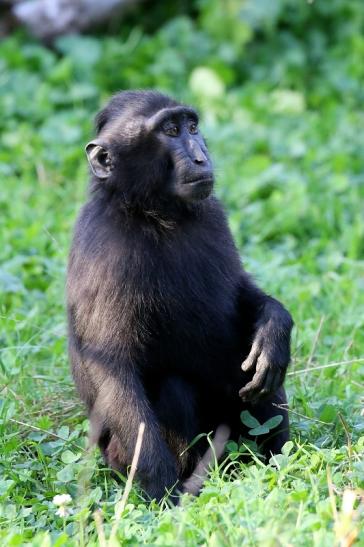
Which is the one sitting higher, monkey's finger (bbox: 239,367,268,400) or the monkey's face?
the monkey's face

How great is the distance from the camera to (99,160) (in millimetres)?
5148

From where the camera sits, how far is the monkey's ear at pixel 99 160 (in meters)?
5.12

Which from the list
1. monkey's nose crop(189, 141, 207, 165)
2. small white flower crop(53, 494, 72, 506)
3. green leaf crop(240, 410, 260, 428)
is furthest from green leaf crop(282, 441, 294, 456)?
monkey's nose crop(189, 141, 207, 165)

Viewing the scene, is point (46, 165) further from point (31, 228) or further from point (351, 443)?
point (351, 443)

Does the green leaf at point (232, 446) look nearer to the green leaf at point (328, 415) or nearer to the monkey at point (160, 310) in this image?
the monkey at point (160, 310)

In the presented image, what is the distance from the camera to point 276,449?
5141 millimetres

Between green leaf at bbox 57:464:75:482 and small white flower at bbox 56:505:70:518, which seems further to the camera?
green leaf at bbox 57:464:75:482

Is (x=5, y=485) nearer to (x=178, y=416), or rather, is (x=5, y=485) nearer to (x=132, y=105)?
(x=178, y=416)

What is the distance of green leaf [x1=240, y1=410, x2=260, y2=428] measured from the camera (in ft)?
16.6

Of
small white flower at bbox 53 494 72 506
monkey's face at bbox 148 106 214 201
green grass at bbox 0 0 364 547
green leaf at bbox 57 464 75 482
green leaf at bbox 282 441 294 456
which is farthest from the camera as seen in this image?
monkey's face at bbox 148 106 214 201

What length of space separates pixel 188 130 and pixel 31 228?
103 inches

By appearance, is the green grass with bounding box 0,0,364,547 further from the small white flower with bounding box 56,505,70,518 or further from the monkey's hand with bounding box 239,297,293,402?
the monkey's hand with bounding box 239,297,293,402

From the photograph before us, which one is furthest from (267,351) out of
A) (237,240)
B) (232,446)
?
(237,240)

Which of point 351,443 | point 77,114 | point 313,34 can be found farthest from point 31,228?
point 313,34
